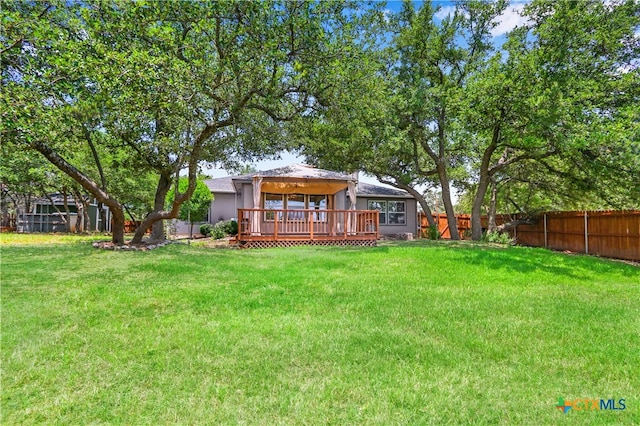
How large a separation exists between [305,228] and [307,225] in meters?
0.17

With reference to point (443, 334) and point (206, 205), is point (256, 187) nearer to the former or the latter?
point (206, 205)

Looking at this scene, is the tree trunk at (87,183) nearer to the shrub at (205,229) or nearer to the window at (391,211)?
the shrub at (205,229)

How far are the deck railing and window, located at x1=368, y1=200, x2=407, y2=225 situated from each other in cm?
659

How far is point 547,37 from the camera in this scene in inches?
467

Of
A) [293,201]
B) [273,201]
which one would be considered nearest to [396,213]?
[293,201]

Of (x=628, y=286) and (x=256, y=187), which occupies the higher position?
(x=256, y=187)

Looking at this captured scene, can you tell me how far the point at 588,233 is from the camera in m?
13.0

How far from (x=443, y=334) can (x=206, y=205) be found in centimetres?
1511

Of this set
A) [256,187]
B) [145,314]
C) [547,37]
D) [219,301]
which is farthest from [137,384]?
[547,37]

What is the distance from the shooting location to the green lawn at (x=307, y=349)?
2.42 meters

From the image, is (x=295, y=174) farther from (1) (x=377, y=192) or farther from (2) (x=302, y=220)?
(1) (x=377, y=192)

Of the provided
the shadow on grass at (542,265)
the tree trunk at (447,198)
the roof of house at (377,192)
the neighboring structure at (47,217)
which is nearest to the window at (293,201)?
the roof of house at (377,192)

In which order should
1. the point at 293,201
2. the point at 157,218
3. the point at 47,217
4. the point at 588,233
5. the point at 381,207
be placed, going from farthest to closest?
the point at 47,217 < the point at 381,207 < the point at 293,201 < the point at 588,233 < the point at 157,218

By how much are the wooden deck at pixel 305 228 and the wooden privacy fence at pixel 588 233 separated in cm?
802
